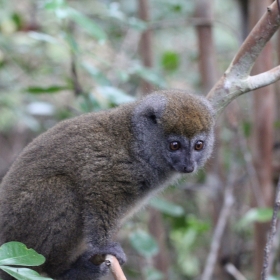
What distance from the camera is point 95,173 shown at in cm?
388

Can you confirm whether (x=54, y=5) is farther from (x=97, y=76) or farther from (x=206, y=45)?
(x=206, y=45)

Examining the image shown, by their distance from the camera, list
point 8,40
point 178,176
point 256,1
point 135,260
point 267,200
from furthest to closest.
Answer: point 135,260 → point 8,40 → point 267,200 → point 256,1 → point 178,176

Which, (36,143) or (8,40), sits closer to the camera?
(36,143)

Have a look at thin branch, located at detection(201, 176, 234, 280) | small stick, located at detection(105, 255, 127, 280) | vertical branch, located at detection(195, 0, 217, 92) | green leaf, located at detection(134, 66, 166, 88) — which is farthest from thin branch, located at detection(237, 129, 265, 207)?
small stick, located at detection(105, 255, 127, 280)

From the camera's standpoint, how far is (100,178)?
153 inches

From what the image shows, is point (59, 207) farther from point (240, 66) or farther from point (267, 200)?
point (267, 200)

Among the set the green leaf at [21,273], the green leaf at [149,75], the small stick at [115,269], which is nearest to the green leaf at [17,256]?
the green leaf at [21,273]

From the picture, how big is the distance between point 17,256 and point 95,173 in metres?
1.25


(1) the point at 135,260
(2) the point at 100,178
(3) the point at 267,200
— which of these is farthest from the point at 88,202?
(1) the point at 135,260

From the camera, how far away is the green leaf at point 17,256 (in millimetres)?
2688

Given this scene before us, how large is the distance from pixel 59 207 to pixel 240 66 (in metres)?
1.66

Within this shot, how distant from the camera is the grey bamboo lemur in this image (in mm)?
3734

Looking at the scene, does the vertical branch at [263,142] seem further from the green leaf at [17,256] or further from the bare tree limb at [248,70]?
the green leaf at [17,256]

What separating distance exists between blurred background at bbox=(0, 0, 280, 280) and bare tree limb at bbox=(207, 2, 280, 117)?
1026 mm
